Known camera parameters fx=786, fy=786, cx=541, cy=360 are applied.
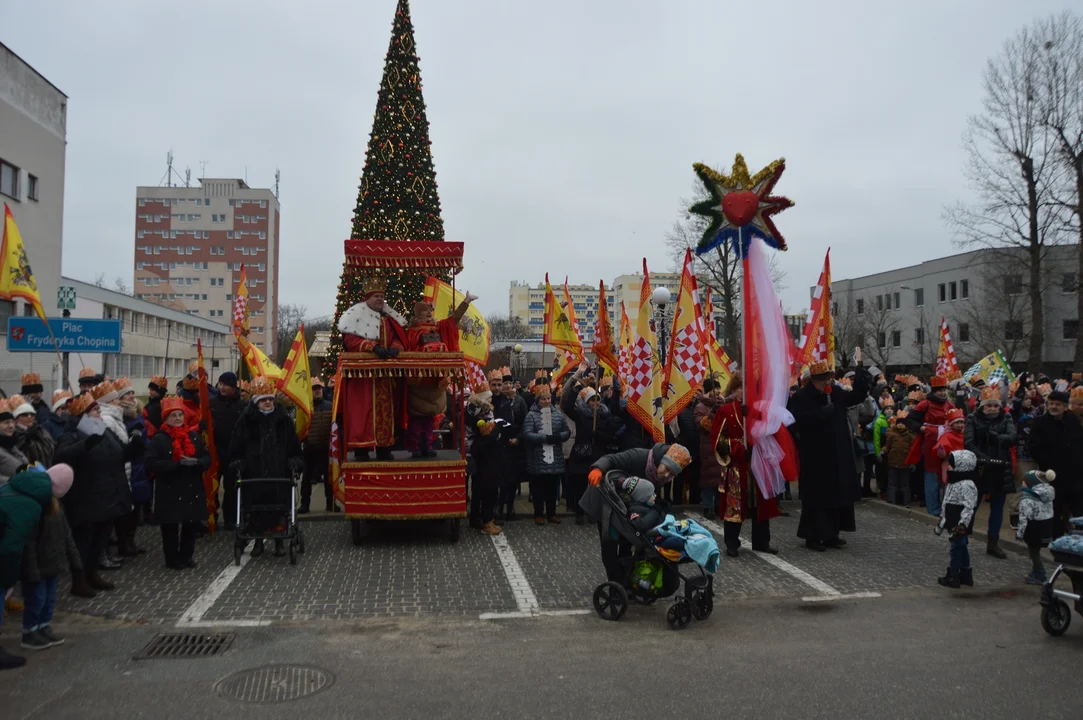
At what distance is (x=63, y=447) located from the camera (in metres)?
7.05

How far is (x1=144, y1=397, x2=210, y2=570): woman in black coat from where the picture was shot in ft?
25.9

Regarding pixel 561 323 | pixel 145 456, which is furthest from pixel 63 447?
pixel 561 323

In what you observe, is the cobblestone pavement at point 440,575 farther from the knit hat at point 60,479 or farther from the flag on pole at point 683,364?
the flag on pole at point 683,364

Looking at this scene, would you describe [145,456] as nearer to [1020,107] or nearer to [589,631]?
[589,631]

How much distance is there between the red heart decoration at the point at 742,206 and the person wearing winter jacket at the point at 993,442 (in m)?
3.30

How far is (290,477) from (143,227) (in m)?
96.2

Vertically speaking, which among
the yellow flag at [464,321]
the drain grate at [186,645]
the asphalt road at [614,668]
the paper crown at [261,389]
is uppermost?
the yellow flag at [464,321]

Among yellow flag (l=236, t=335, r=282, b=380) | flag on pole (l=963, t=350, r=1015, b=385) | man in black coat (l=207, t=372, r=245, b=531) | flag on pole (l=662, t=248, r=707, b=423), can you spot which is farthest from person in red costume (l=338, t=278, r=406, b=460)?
flag on pole (l=963, t=350, r=1015, b=385)

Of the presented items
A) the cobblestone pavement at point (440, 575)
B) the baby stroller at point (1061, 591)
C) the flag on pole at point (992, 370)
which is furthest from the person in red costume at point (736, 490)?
the flag on pole at point (992, 370)

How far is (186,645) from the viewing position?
19.4 feet

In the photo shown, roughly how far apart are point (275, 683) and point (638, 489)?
316cm

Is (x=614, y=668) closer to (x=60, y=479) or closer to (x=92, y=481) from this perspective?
(x=60, y=479)

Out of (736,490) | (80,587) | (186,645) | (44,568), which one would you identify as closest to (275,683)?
(186,645)

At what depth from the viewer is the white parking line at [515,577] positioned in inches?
274
